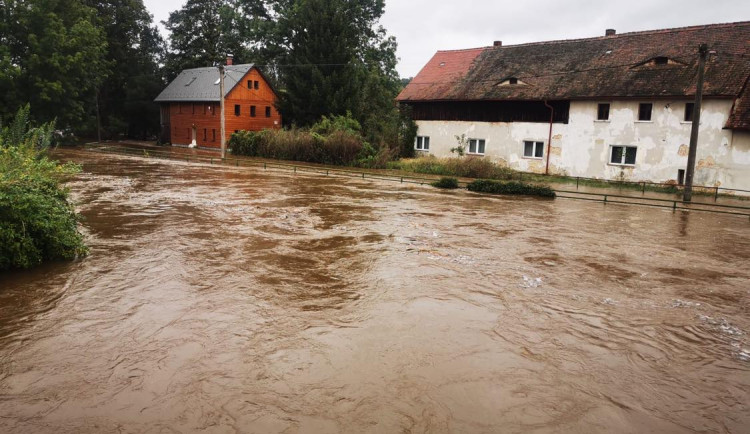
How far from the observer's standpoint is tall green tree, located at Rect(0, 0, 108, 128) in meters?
42.8

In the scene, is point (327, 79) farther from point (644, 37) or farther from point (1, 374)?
point (1, 374)

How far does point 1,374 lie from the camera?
7.01 meters

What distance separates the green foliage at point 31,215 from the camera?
10492mm

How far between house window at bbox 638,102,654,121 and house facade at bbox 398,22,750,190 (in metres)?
0.05

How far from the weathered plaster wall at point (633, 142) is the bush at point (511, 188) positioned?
866cm

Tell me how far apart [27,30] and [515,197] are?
139 feet

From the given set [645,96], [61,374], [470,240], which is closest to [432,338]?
[61,374]

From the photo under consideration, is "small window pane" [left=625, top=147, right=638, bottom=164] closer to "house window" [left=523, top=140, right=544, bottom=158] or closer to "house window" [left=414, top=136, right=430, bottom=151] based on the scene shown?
"house window" [left=523, top=140, right=544, bottom=158]

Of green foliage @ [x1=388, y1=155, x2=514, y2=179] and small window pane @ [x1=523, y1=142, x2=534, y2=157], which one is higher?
small window pane @ [x1=523, y1=142, x2=534, y2=157]

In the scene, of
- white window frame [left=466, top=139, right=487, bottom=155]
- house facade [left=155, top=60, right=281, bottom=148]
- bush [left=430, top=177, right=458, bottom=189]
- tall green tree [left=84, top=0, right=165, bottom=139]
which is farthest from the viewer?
tall green tree [left=84, top=0, right=165, bottom=139]

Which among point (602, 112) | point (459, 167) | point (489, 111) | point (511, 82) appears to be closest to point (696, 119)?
point (602, 112)

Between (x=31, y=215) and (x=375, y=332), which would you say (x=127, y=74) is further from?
(x=375, y=332)

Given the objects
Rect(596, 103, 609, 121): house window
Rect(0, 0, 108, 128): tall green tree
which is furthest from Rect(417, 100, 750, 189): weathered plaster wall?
Rect(0, 0, 108, 128): tall green tree

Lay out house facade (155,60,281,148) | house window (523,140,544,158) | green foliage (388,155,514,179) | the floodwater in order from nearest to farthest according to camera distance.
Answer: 1. the floodwater
2. green foliage (388,155,514,179)
3. house window (523,140,544,158)
4. house facade (155,60,281,148)
